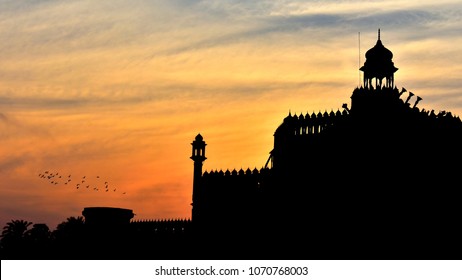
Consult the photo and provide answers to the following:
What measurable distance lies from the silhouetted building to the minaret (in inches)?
2.2

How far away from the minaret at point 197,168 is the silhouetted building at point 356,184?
5 centimetres

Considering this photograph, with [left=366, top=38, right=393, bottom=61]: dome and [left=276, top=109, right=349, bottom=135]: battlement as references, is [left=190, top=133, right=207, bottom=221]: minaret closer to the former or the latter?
[left=276, top=109, right=349, bottom=135]: battlement

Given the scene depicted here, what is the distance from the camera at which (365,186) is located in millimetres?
36094

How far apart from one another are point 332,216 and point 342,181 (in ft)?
5.85

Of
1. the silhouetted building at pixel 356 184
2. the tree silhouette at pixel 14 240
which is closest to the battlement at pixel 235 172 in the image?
Result: the silhouetted building at pixel 356 184

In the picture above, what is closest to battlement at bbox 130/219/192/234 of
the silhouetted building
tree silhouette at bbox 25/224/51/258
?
the silhouetted building

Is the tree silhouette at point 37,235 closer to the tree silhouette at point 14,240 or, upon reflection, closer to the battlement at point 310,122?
the tree silhouette at point 14,240

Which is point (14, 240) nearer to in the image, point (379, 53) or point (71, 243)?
point (71, 243)

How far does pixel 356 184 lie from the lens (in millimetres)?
36469

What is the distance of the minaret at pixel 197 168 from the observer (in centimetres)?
4084

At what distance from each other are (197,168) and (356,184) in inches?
336

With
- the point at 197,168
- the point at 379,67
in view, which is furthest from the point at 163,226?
the point at 379,67

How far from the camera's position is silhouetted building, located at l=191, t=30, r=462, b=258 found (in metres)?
34.1
